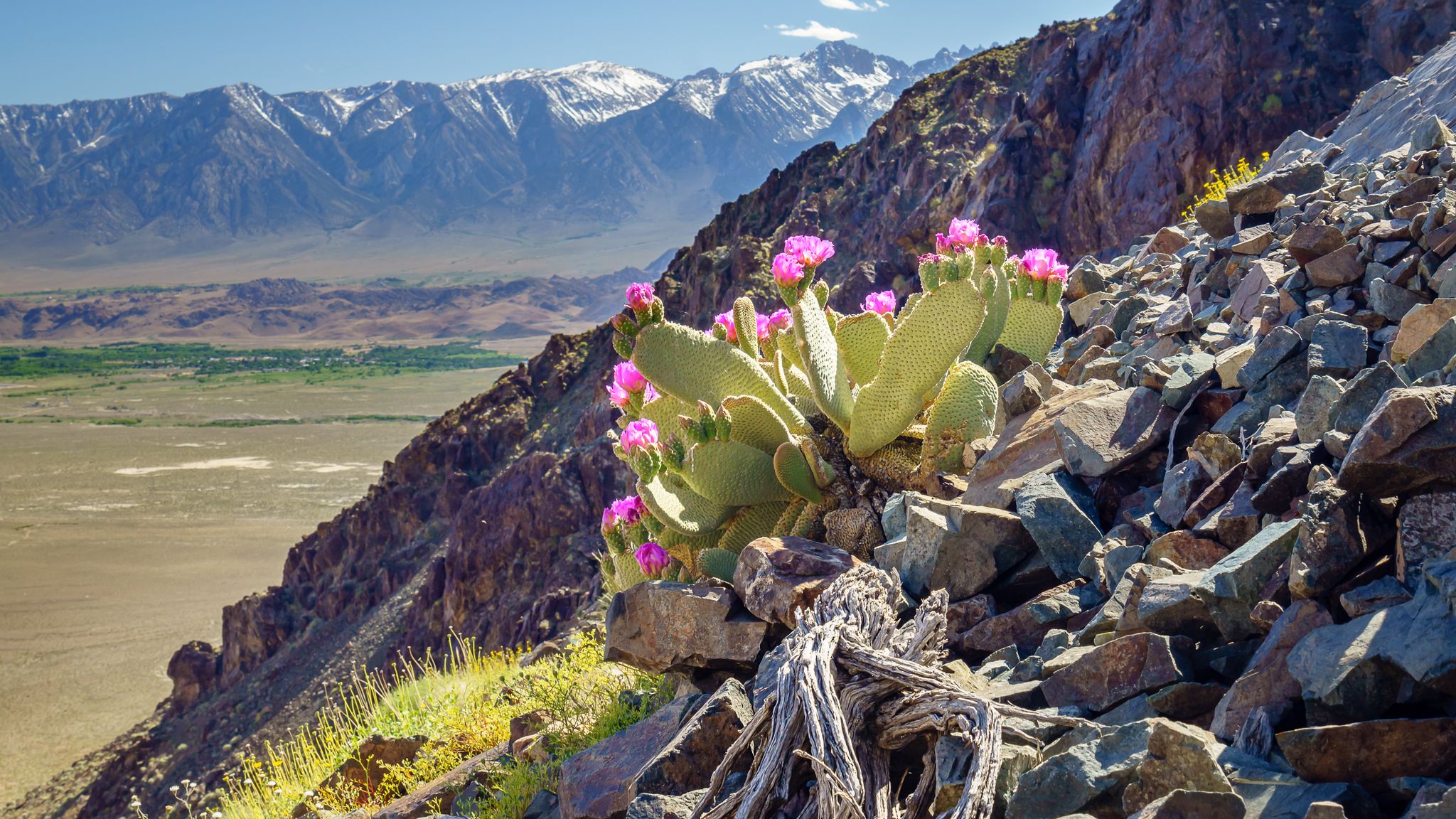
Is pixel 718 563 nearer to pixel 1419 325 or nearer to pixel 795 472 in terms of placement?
pixel 795 472

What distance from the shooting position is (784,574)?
412cm

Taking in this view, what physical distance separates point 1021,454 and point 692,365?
1.78 m

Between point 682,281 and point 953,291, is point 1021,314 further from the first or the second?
point 682,281

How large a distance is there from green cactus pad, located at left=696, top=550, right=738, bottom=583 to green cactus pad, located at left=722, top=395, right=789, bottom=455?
598 millimetres

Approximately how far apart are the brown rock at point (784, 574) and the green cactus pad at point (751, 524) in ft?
3.04

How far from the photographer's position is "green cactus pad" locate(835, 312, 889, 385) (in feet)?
19.0

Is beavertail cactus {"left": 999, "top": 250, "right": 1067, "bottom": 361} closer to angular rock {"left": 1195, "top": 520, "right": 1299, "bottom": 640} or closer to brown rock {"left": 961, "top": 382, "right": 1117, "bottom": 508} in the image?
brown rock {"left": 961, "top": 382, "right": 1117, "bottom": 508}

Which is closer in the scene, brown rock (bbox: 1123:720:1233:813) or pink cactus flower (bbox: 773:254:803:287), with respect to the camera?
brown rock (bbox: 1123:720:1233:813)

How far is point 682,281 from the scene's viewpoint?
3238cm

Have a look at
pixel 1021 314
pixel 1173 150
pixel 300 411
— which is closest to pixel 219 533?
pixel 300 411

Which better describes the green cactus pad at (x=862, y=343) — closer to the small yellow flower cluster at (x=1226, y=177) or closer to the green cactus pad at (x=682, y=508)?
the green cactus pad at (x=682, y=508)

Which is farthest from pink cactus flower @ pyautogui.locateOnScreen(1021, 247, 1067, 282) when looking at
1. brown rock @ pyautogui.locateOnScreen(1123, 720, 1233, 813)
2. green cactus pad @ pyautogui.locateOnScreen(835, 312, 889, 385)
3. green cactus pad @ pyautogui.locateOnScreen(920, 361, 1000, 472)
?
brown rock @ pyautogui.locateOnScreen(1123, 720, 1233, 813)

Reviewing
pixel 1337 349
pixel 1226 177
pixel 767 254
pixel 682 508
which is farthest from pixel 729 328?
pixel 767 254

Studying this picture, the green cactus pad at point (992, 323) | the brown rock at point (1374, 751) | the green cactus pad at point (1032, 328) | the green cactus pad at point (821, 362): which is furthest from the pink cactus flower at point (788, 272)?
the brown rock at point (1374, 751)
